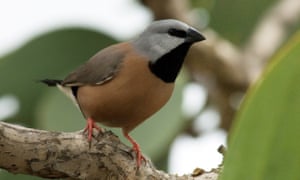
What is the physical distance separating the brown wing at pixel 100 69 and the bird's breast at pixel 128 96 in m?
0.02

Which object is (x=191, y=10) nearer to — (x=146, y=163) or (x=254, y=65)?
(x=254, y=65)

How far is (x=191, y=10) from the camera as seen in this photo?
3395 millimetres

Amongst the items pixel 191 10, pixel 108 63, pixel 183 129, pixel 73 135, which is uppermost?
pixel 191 10

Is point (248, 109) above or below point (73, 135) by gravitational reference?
below

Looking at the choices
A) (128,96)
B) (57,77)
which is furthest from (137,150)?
(57,77)

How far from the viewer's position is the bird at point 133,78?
176 centimetres

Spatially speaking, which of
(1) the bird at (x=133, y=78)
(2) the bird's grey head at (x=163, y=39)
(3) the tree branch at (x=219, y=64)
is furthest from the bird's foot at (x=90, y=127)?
(3) the tree branch at (x=219, y=64)

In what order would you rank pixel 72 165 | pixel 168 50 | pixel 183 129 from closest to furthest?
pixel 72 165, pixel 168 50, pixel 183 129

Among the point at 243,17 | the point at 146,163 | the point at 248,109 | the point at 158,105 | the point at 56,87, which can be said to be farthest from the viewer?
the point at 243,17

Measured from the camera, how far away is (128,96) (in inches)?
68.6

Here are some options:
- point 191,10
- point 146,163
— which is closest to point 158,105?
point 146,163

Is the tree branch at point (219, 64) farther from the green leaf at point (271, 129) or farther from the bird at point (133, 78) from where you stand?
the green leaf at point (271, 129)

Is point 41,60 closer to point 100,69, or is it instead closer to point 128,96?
point 100,69

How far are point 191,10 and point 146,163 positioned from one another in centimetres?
183
